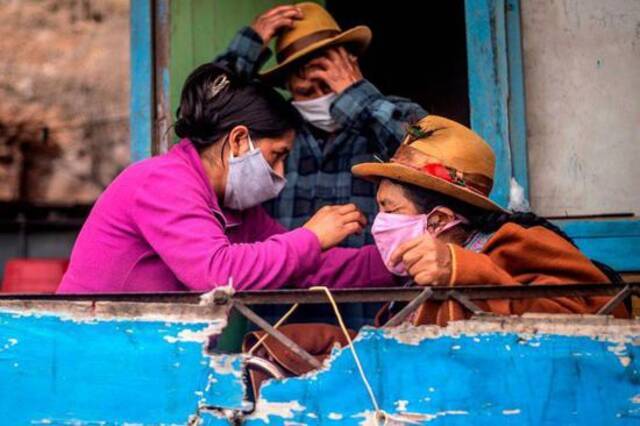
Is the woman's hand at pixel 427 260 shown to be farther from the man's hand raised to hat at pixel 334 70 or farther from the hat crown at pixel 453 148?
the man's hand raised to hat at pixel 334 70

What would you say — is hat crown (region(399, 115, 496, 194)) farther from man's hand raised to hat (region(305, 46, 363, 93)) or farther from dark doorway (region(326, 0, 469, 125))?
dark doorway (region(326, 0, 469, 125))

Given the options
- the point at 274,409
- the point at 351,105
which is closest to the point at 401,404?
the point at 274,409

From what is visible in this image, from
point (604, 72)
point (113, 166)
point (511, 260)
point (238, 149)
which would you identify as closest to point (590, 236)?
point (604, 72)

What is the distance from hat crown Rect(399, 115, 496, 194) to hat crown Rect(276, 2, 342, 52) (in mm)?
840

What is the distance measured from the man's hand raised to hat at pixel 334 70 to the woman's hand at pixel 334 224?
2.37 ft

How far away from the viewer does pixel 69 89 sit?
8383 millimetres

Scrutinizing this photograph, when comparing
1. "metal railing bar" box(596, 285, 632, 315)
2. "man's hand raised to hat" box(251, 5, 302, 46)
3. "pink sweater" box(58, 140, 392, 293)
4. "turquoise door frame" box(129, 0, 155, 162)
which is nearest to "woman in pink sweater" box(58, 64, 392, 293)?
"pink sweater" box(58, 140, 392, 293)

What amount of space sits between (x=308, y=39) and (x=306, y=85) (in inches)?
6.4

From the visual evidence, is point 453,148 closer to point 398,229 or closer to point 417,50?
point 398,229

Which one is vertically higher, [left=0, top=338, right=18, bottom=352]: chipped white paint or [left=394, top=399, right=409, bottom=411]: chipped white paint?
[left=0, top=338, right=18, bottom=352]: chipped white paint

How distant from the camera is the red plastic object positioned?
4.79 meters

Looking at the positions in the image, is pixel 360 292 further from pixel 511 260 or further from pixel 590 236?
pixel 590 236

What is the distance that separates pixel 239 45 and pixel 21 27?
5.33 meters

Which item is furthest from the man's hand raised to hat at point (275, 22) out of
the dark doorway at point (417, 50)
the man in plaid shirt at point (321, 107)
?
the dark doorway at point (417, 50)
